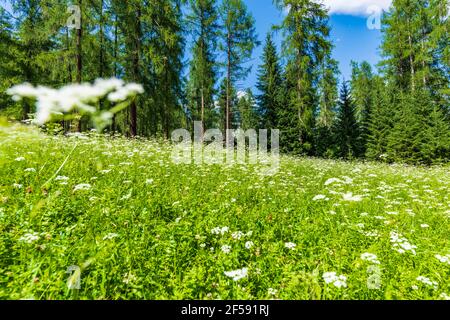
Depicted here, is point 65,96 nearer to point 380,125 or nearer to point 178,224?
point 178,224

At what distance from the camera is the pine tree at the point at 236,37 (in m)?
22.4

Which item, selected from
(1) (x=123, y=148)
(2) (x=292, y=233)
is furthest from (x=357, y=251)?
(1) (x=123, y=148)

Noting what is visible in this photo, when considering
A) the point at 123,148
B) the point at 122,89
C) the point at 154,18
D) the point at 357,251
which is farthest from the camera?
the point at 154,18

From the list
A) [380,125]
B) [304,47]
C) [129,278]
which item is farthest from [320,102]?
[129,278]

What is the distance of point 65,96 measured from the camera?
96cm

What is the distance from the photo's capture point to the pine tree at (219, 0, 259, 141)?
22391 mm

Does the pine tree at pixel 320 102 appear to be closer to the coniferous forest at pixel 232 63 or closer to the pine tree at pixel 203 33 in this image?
the coniferous forest at pixel 232 63

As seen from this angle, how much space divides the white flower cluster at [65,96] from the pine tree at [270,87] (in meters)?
26.4

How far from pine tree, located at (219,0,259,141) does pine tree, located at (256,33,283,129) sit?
5.27m

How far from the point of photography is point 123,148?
917cm

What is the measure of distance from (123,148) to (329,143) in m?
24.5

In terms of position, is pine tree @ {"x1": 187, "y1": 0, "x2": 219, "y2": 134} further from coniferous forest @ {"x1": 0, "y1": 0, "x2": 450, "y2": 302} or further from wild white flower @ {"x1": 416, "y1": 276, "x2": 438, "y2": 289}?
wild white flower @ {"x1": 416, "y1": 276, "x2": 438, "y2": 289}

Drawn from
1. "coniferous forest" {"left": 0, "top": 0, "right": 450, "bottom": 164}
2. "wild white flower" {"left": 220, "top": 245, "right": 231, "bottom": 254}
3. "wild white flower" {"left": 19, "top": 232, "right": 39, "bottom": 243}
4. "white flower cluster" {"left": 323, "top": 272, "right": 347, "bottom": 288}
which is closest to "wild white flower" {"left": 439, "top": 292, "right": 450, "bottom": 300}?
"white flower cluster" {"left": 323, "top": 272, "right": 347, "bottom": 288}
